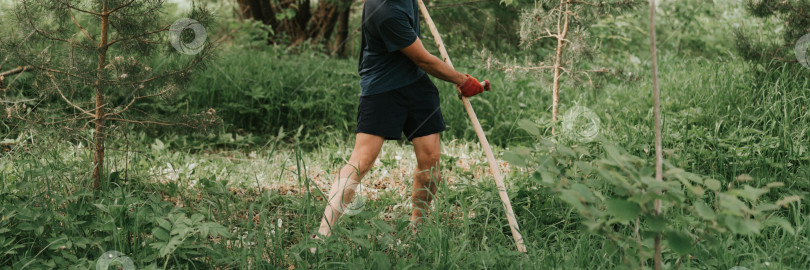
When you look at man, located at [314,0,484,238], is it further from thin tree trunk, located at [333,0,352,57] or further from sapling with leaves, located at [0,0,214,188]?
thin tree trunk, located at [333,0,352,57]

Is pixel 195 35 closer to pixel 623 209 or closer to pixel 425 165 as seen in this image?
pixel 425 165

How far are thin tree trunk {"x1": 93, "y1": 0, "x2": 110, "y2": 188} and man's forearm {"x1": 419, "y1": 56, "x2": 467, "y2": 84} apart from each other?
1843mm

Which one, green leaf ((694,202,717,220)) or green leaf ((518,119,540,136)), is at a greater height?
green leaf ((518,119,540,136))

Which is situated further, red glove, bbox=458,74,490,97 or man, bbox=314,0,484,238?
red glove, bbox=458,74,490,97

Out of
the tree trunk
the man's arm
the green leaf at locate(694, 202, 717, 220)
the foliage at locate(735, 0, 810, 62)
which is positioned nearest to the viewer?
the green leaf at locate(694, 202, 717, 220)

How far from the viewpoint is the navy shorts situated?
3.07 metres

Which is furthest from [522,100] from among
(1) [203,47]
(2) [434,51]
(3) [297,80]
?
(1) [203,47]

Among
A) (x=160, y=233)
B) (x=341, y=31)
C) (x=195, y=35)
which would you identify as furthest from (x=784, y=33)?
(x=341, y=31)

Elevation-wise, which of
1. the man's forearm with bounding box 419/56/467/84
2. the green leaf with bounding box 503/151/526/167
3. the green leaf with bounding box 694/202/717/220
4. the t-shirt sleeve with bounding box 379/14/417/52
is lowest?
the green leaf with bounding box 694/202/717/220

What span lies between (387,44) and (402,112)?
404 mm

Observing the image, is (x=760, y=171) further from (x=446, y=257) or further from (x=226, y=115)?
(x=226, y=115)

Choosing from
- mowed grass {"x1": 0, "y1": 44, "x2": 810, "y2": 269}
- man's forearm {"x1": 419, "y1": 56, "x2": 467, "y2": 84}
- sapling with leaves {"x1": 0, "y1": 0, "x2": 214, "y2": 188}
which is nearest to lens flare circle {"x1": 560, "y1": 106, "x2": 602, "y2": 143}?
mowed grass {"x1": 0, "y1": 44, "x2": 810, "y2": 269}

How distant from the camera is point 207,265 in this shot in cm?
264

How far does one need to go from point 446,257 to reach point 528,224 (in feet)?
2.90
